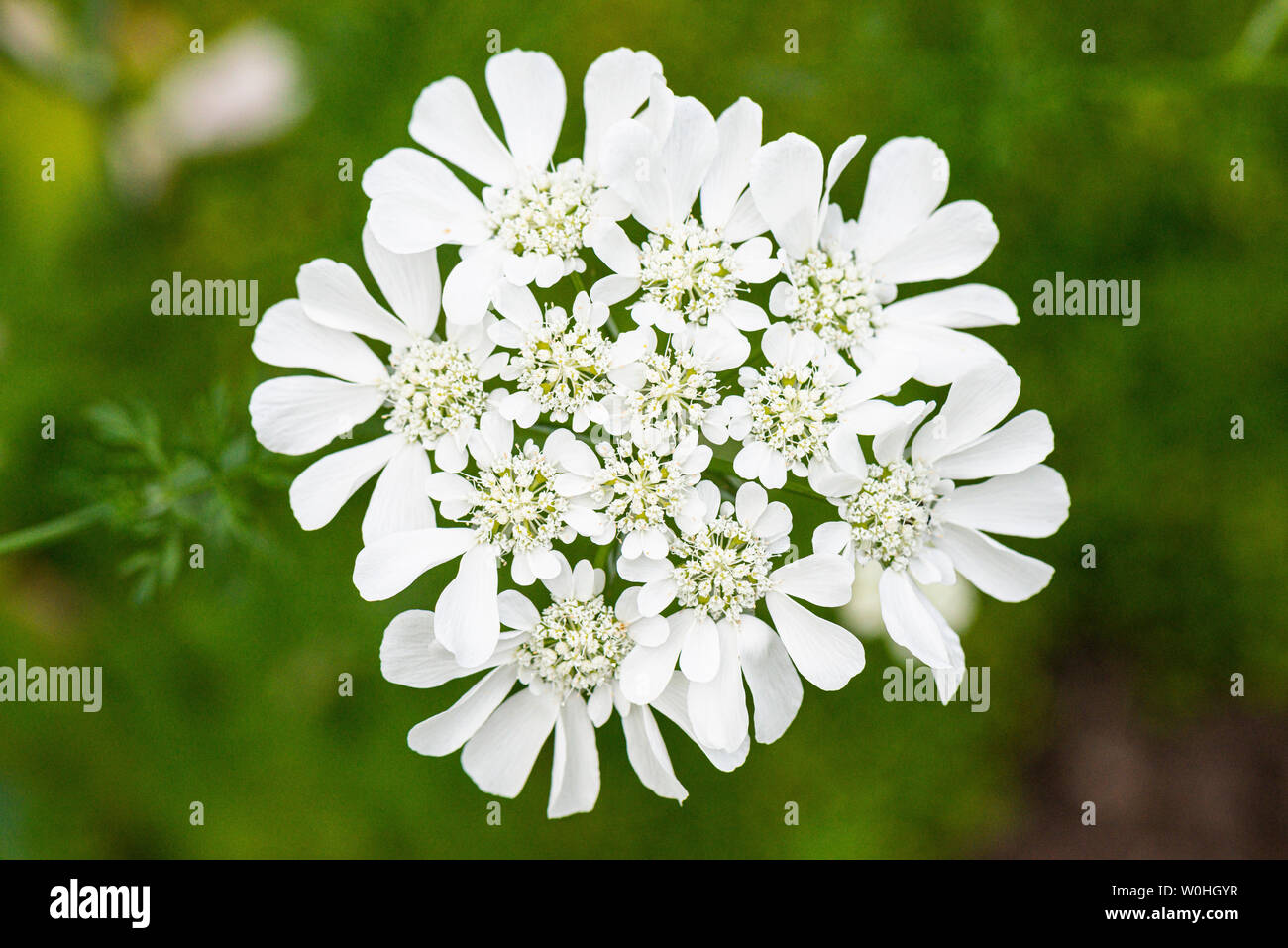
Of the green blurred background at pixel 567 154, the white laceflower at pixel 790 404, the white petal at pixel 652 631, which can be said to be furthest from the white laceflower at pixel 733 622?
the green blurred background at pixel 567 154

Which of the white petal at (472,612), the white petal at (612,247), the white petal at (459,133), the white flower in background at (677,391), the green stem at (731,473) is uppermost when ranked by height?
the white petal at (459,133)

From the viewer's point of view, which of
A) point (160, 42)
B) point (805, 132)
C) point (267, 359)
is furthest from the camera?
point (160, 42)

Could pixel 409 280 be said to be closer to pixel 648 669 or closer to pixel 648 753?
pixel 648 669

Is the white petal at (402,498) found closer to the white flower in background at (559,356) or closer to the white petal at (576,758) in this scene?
the white flower in background at (559,356)

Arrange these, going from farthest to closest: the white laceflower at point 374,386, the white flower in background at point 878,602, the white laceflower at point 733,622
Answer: the white flower in background at point 878,602 < the white laceflower at point 374,386 < the white laceflower at point 733,622

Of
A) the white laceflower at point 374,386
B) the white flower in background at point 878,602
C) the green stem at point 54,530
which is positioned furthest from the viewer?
the white flower in background at point 878,602
